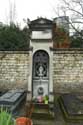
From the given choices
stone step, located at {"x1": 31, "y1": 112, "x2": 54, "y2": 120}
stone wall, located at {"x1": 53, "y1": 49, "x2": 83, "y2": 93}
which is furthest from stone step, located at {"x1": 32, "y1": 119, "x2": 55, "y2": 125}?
stone wall, located at {"x1": 53, "y1": 49, "x2": 83, "y2": 93}

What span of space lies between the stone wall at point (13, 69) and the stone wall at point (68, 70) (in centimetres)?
140

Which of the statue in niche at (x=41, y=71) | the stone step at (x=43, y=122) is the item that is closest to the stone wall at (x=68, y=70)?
the statue in niche at (x=41, y=71)

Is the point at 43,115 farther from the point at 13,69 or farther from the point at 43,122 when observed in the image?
the point at 13,69

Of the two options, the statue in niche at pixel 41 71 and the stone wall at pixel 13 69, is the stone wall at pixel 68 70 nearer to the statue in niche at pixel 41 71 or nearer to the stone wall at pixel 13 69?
the stone wall at pixel 13 69

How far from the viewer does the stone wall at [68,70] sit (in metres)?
11.1

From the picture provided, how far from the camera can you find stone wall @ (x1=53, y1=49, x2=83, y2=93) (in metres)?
11.1

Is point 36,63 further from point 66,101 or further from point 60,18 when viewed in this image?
point 60,18

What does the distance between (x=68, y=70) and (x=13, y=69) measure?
257 centimetres

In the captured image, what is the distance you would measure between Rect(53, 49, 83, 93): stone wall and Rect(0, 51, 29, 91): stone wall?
140 centimetres

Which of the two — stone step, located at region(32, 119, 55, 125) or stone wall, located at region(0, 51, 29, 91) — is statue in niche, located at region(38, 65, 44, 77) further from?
stone wall, located at region(0, 51, 29, 91)

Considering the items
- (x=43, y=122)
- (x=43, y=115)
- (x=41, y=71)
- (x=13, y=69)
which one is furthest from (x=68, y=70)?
(x=43, y=122)

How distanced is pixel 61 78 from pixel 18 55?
2288 millimetres

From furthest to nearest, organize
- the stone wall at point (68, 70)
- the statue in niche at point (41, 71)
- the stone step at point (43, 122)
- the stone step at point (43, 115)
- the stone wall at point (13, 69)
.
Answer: the stone wall at point (13, 69), the stone wall at point (68, 70), the statue in niche at point (41, 71), the stone step at point (43, 115), the stone step at point (43, 122)

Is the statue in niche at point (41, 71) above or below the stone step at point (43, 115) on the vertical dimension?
above
